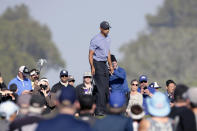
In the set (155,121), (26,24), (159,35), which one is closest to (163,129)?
(155,121)

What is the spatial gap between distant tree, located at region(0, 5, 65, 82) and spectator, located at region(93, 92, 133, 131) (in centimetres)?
7278

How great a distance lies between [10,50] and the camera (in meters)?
88.3

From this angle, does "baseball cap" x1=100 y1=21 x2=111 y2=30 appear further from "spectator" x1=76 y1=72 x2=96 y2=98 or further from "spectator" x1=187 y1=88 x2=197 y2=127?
"spectator" x1=187 y1=88 x2=197 y2=127

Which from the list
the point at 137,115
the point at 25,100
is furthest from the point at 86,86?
the point at 25,100

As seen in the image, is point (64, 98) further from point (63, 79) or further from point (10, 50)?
point (10, 50)

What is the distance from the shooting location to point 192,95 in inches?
429

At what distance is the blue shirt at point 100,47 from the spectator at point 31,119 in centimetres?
628

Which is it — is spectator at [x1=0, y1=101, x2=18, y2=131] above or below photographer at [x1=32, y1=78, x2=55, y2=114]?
below

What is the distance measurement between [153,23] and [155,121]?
104 metres

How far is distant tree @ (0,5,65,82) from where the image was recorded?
86.4m

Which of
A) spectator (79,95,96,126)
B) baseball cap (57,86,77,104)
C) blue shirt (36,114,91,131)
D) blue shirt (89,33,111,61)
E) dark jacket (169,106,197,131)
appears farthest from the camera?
blue shirt (89,33,111,61)

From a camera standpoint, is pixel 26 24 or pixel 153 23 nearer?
pixel 26 24

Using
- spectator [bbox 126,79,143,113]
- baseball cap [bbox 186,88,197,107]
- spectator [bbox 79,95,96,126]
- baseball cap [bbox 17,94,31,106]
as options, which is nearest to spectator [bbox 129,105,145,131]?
baseball cap [bbox 186,88,197,107]

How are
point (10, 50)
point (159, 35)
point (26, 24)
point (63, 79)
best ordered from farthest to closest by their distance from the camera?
point (159, 35)
point (26, 24)
point (10, 50)
point (63, 79)
